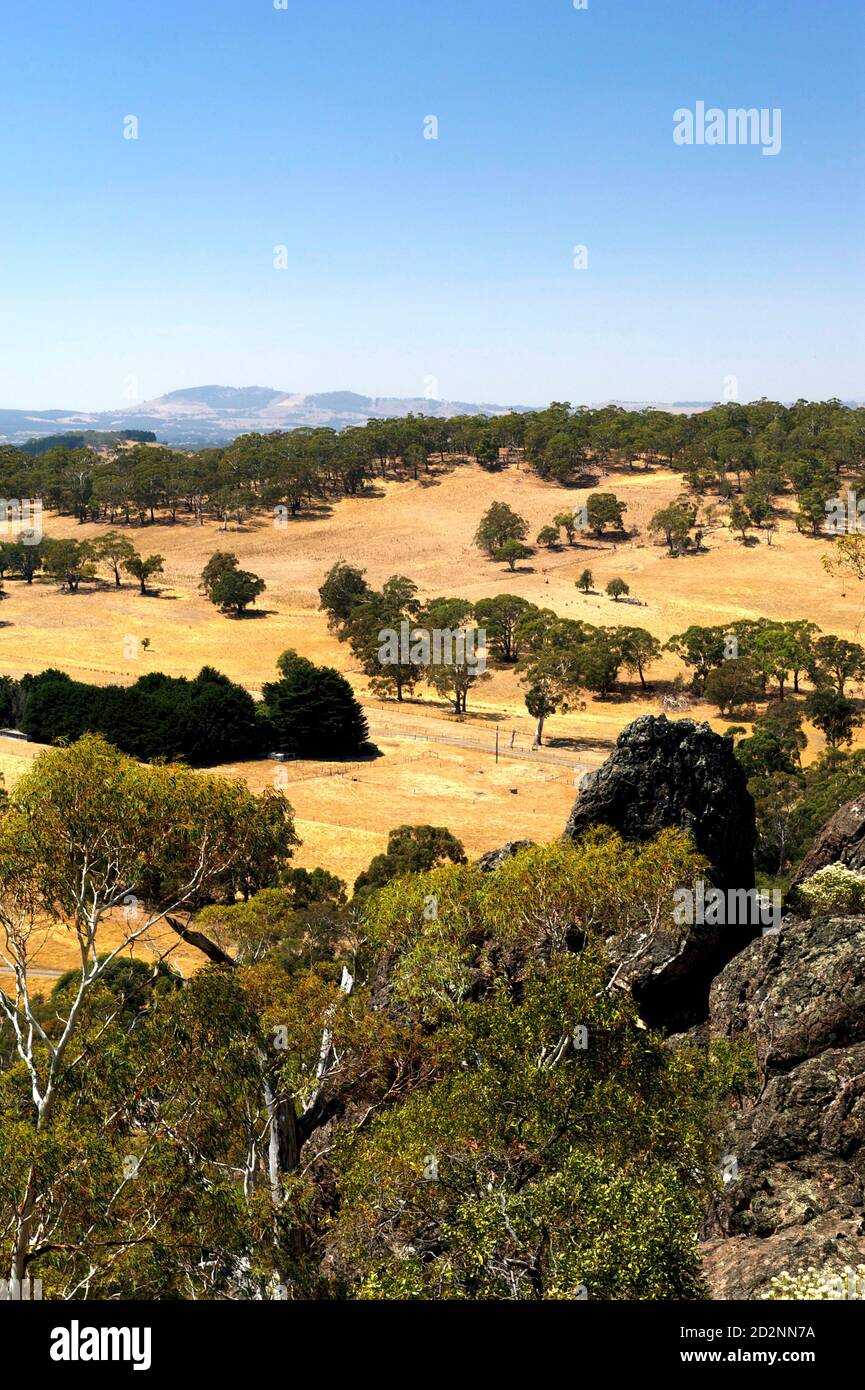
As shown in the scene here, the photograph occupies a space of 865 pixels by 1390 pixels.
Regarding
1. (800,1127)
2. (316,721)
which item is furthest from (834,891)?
(316,721)

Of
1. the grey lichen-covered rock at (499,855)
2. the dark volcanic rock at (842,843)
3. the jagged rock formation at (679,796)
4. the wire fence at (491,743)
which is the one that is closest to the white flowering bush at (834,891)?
the dark volcanic rock at (842,843)

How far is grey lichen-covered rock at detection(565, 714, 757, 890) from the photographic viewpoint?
36031mm

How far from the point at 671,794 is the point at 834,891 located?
6752mm

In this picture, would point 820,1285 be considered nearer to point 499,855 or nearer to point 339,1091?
point 339,1091

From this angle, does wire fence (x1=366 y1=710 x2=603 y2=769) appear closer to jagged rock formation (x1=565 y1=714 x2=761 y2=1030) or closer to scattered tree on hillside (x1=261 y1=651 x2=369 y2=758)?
scattered tree on hillside (x1=261 y1=651 x2=369 y2=758)

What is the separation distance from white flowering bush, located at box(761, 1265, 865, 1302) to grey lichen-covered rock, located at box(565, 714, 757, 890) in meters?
22.8

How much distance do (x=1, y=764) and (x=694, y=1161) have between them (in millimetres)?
60669

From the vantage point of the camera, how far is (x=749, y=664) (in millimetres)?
99375

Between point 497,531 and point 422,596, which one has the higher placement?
point 497,531

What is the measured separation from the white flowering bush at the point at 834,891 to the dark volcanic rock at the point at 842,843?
1.29 meters

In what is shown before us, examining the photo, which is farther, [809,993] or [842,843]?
[842,843]

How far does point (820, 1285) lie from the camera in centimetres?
1224
